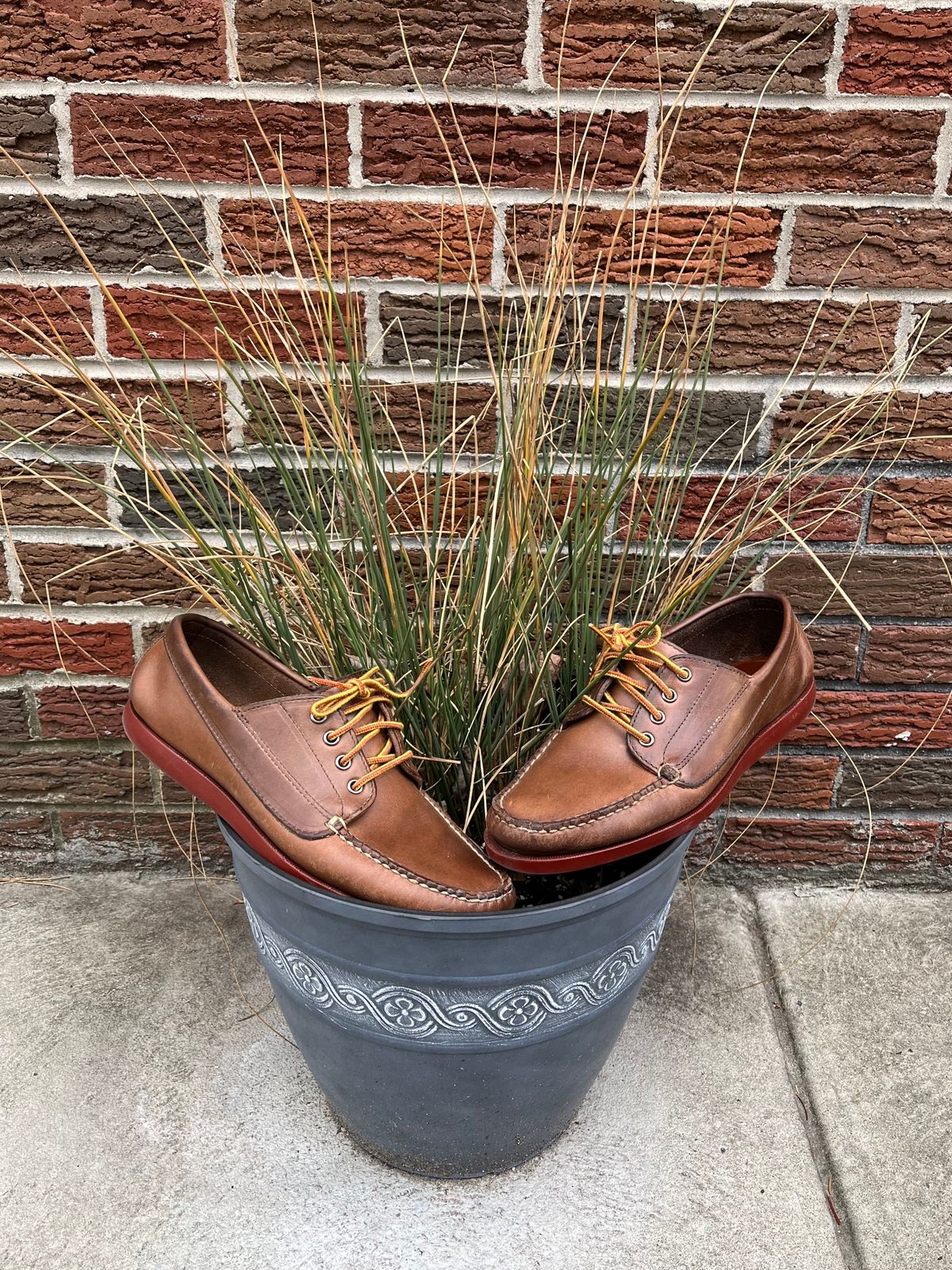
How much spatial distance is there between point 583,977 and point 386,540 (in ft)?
1.81

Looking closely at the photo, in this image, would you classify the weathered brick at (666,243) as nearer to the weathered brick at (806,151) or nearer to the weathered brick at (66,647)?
the weathered brick at (806,151)

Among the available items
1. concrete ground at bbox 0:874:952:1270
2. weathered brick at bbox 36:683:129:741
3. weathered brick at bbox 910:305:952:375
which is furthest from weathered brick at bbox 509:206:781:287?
concrete ground at bbox 0:874:952:1270

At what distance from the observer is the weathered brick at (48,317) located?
4.90 feet

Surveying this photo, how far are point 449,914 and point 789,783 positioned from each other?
932 mm

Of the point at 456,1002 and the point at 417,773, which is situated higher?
the point at 417,773

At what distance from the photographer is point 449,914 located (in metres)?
1.05

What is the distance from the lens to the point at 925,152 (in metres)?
1.44

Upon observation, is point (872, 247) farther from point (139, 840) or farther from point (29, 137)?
point (139, 840)

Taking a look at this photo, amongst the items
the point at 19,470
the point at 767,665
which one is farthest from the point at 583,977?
the point at 19,470

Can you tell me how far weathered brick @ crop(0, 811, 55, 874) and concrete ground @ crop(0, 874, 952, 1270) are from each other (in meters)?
0.08

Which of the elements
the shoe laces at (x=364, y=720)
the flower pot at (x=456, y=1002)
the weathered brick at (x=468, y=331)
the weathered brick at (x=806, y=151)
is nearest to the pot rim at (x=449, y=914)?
the flower pot at (x=456, y=1002)

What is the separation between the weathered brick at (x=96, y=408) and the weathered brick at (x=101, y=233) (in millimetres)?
165

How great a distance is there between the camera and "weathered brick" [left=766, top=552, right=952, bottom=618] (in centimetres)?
165

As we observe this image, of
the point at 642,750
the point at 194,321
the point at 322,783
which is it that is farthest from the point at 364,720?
the point at 194,321
